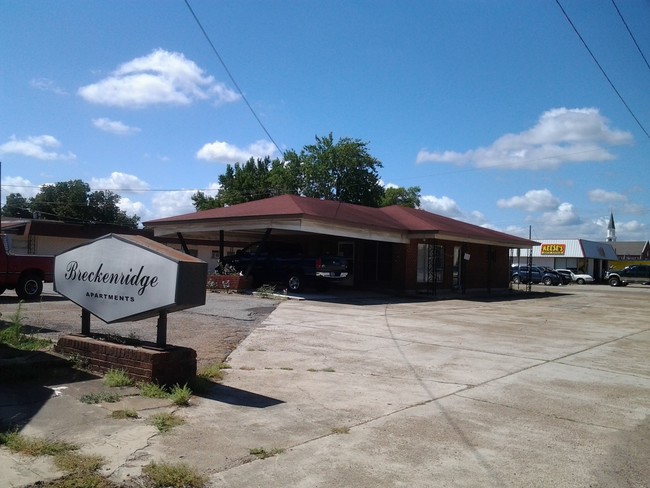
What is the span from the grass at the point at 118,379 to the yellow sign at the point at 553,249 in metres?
65.2

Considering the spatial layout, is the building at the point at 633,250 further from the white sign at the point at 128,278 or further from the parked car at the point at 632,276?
the white sign at the point at 128,278

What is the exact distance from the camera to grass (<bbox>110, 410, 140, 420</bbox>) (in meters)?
5.85

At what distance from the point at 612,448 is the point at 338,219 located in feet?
53.2

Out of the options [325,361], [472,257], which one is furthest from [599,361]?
[472,257]

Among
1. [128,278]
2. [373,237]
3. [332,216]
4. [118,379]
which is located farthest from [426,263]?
[118,379]

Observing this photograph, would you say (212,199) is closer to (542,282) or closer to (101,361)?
(542,282)

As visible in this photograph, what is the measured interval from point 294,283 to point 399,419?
53.4 ft

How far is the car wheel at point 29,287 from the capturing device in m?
17.0

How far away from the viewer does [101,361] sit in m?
7.59

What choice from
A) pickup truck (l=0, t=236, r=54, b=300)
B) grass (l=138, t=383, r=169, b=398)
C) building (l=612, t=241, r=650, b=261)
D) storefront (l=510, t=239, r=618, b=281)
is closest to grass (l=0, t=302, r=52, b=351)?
grass (l=138, t=383, r=169, b=398)

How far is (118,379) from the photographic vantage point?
6980 millimetres

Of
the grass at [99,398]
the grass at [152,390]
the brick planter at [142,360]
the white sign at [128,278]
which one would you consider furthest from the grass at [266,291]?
the grass at [99,398]

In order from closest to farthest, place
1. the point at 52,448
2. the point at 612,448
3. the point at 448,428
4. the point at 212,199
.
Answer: the point at 52,448 → the point at 612,448 → the point at 448,428 → the point at 212,199

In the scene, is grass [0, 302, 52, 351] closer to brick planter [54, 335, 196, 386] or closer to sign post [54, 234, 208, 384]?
sign post [54, 234, 208, 384]
